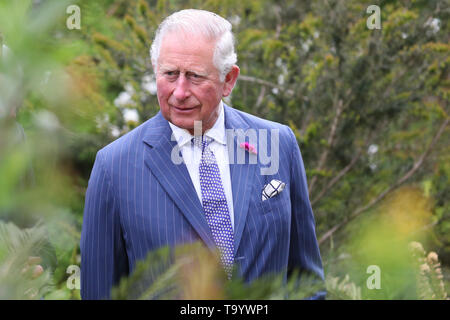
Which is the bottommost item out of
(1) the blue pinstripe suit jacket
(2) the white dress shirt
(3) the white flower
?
(1) the blue pinstripe suit jacket

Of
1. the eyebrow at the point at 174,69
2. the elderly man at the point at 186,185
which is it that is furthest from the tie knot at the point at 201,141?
the eyebrow at the point at 174,69

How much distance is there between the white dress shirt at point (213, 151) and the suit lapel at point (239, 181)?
2 cm

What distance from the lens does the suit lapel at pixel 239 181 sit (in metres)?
1.83

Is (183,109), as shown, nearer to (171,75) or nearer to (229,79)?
(171,75)

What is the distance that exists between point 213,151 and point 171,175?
0.19m

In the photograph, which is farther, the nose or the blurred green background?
the blurred green background

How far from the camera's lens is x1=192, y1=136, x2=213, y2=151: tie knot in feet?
6.40

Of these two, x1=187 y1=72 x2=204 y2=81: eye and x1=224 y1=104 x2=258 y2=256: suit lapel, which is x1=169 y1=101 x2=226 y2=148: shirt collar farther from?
x1=187 y1=72 x2=204 y2=81: eye

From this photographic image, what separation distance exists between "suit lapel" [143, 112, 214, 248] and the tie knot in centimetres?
Answer: 7

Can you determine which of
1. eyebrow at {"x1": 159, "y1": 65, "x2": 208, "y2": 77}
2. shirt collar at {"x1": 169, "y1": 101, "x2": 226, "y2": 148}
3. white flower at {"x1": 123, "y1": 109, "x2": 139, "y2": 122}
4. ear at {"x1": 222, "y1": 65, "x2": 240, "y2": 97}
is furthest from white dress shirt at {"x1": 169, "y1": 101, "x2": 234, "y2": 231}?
white flower at {"x1": 123, "y1": 109, "x2": 139, "y2": 122}

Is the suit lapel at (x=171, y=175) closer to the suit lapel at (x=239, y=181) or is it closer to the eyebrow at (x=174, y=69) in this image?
the suit lapel at (x=239, y=181)

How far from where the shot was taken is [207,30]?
185 centimetres

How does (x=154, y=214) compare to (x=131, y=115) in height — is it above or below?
below

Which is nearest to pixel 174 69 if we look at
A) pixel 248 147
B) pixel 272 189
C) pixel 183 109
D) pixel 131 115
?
pixel 183 109
